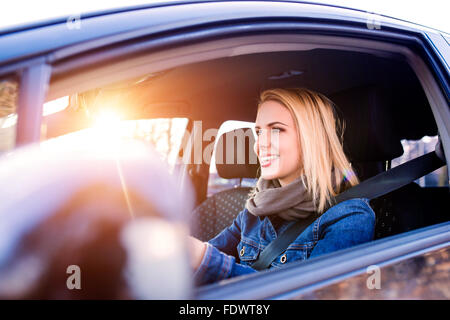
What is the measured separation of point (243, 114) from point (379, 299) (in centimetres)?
216

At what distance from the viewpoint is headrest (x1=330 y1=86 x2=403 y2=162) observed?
1.98 metres

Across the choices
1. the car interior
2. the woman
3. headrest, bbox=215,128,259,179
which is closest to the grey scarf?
the woman

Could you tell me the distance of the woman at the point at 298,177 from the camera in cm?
157

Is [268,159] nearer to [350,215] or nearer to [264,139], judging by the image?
[264,139]

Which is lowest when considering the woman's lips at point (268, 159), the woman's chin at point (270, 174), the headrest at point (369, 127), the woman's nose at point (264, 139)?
the woman's chin at point (270, 174)

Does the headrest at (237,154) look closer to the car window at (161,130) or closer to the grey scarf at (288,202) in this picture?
the car window at (161,130)

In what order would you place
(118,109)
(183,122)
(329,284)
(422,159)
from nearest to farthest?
1. (329,284)
2. (422,159)
3. (118,109)
4. (183,122)

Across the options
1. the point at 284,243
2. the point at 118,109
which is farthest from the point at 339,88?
the point at 118,109

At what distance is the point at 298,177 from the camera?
6.02 feet

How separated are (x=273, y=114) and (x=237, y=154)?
35.5 inches

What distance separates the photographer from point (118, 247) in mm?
537

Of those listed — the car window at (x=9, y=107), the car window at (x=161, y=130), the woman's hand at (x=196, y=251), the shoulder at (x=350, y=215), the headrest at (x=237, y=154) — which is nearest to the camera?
the car window at (x=9, y=107)

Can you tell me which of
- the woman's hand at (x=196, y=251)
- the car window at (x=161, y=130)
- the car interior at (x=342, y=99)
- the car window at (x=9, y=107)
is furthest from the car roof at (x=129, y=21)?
the car window at (x=161, y=130)

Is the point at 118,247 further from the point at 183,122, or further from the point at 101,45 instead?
the point at 183,122
